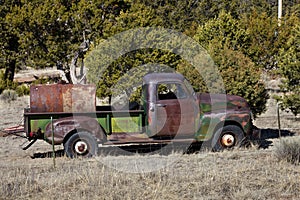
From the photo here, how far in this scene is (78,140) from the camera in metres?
11.1

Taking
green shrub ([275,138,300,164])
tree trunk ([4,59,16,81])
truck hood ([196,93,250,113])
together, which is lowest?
green shrub ([275,138,300,164])

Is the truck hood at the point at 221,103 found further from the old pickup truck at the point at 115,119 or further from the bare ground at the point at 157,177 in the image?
the bare ground at the point at 157,177

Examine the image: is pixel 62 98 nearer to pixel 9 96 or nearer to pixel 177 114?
pixel 177 114

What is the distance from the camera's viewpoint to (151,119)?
11039 millimetres

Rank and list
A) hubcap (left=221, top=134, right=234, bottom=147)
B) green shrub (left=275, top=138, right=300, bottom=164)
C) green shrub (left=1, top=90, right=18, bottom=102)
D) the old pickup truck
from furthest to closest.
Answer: green shrub (left=1, top=90, right=18, bottom=102)
hubcap (left=221, top=134, right=234, bottom=147)
the old pickup truck
green shrub (left=275, top=138, right=300, bottom=164)

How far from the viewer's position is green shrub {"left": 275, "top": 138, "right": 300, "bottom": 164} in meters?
9.84

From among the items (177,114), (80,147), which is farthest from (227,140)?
(80,147)

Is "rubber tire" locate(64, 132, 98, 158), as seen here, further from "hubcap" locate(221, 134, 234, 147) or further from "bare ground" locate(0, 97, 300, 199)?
"hubcap" locate(221, 134, 234, 147)

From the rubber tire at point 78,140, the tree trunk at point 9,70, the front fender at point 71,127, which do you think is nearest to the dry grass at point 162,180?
the rubber tire at point 78,140

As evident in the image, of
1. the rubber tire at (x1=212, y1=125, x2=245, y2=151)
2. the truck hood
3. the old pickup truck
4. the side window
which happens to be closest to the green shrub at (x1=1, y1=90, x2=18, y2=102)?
the old pickup truck

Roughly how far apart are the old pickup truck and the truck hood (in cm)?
2

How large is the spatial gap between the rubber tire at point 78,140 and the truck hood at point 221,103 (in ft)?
8.73

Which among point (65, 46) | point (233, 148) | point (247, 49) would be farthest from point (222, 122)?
point (65, 46)

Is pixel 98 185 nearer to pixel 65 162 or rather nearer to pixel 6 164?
pixel 65 162
